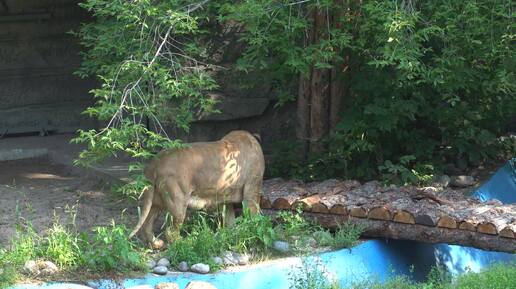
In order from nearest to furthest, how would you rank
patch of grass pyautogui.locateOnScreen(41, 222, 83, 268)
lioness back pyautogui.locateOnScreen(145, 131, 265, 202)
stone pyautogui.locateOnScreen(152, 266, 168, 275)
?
1. patch of grass pyautogui.locateOnScreen(41, 222, 83, 268)
2. stone pyautogui.locateOnScreen(152, 266, 168, 275)
3. lioness back pyautogui.locateOnScreen(145, 131, 265, 202)

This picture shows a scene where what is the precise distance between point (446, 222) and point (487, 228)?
1.15 feet

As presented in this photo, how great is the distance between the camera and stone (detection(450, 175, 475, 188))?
392 inches

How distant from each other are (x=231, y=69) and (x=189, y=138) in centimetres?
103

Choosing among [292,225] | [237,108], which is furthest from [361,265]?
[237,108]

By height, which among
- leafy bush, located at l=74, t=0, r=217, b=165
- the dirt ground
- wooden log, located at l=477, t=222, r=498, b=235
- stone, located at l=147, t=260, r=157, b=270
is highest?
leafy bush, located at l=74, t=0, r=217, b=165

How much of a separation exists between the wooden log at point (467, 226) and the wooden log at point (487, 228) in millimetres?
40

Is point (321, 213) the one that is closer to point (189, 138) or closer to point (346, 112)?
point (346, 112)

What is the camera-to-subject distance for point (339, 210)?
798 cm

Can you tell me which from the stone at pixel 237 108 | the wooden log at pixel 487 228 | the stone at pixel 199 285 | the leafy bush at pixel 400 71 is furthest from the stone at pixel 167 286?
the stone at pixel 237 108

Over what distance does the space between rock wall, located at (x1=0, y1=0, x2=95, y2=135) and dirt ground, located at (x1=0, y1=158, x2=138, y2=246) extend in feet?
7.34

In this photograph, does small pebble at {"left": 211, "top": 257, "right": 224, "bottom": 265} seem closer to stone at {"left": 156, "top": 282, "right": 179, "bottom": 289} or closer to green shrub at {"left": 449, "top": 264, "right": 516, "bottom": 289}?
stone at {"left": 156, "top": 282, "right": 179, "bottom": 289}

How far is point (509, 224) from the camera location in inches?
283

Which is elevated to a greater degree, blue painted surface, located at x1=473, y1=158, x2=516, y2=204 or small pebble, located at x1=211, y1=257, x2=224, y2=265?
small pebble, located at x1=211, y1=257, x2=224, y2=265

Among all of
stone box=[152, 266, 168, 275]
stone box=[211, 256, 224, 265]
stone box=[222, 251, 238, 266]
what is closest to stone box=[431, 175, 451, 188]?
stone box=[222, 251, 238, 266]
